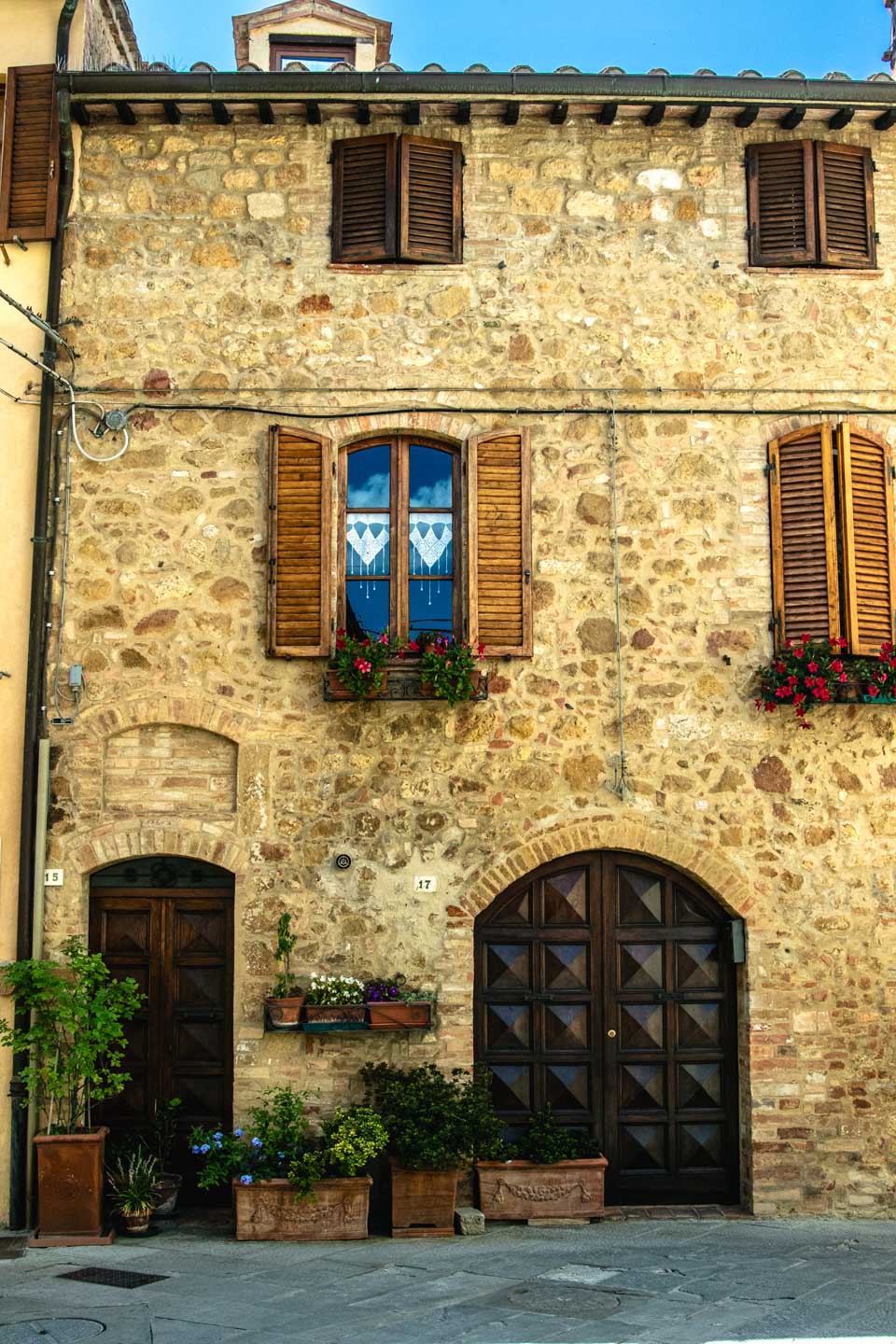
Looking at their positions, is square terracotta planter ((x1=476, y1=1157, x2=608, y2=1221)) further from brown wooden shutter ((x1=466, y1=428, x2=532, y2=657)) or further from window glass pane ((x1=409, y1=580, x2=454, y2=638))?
window glass pane ((x1=409, y1=580, x2=454, y2=638))

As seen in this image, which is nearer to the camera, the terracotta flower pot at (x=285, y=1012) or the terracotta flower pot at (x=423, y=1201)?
the terracotta flower pot at (x=423, y=1201)

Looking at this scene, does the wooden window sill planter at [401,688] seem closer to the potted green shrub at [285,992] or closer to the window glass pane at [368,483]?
the window glass pane at [368,483]

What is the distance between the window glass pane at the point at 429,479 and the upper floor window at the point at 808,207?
110 inches

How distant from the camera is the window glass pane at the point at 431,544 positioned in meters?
9.85

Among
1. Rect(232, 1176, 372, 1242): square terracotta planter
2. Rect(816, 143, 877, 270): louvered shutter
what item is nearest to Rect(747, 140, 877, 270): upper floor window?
Rect(816, 143, 877, 270): louvered shutter

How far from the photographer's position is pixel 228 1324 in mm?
6762

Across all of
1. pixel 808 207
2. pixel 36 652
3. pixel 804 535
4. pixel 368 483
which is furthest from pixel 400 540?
pixel 808 207

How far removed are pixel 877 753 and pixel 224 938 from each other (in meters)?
4.87

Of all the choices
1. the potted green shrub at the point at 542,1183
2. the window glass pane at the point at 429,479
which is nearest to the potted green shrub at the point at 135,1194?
the potted green shrub at the point at 542,1183

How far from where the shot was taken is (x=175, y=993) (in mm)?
9602

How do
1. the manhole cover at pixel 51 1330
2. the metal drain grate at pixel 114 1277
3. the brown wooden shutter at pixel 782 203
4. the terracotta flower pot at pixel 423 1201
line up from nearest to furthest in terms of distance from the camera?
the manhole cover at pixel 51 1330, the metal drain grate at pixel 114 1277, the terracotta flower pot at pixel 423 1201, the brown wooden shutter at pixel 782 203

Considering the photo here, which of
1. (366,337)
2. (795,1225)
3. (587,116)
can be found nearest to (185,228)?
(366,337)

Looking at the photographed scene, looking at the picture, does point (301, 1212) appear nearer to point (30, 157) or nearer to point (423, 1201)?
point (423, 1201)

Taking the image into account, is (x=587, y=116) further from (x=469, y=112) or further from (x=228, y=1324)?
(x=228, y=1324)
